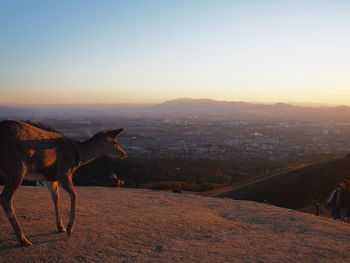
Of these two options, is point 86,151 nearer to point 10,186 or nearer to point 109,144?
point 109,144

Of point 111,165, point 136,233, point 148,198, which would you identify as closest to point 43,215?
point 136,233

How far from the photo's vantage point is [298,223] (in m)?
10.8

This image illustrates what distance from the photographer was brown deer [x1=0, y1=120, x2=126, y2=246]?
6.48 m

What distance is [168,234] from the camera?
8406mm

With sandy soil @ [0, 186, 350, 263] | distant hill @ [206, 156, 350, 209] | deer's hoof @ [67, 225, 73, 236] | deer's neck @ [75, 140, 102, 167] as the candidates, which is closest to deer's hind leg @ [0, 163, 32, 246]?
sandy soil @ [0, 186, 350, 263]

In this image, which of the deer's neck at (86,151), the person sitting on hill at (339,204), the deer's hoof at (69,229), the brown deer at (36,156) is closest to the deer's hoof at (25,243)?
the brown deer at (36,156)

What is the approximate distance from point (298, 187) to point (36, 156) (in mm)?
24154

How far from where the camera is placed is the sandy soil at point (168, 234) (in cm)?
694

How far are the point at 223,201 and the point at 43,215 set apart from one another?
7.04 m

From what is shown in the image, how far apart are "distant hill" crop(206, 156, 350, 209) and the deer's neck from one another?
62.9 feet

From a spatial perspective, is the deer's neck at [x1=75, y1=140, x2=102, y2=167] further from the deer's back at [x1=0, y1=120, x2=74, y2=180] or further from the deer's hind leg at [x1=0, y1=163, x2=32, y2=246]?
the deer's hind leg at [x1=0, y1=163, x2=32, y2=246]

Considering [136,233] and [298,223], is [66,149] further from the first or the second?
[298,223]

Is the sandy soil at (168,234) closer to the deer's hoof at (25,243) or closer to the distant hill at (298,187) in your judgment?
the deer's hoof at (25,243)

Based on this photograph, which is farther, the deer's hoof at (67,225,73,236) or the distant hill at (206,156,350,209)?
the distant hill at (206,156,350,209)
